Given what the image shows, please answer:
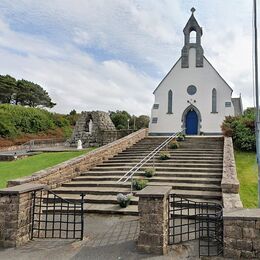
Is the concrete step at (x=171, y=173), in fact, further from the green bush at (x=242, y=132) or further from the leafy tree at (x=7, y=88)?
the leafy tree at (x=7, y=88)

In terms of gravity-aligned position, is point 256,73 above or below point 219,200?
above

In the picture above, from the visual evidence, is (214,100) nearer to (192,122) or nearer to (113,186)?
(192,122)

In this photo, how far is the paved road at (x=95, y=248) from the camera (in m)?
5.16

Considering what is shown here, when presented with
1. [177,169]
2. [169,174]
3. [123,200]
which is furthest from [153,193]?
[177,169]

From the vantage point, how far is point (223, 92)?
84.6 ft

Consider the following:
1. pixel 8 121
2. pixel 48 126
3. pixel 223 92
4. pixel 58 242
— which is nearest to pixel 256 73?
pixel 58 242

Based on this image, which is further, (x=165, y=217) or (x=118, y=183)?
(x=118, y=183)

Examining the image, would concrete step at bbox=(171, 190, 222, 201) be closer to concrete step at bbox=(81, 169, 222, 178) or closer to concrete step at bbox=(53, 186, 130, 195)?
concrete step at bbox=(81, 169, 222, 178)

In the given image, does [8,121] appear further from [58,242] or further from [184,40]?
[58,242]

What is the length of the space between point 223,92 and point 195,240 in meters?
21.9

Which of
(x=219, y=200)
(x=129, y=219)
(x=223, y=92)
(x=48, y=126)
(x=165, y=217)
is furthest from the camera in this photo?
(x=48, y=126)

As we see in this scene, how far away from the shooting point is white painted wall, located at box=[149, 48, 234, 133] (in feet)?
84.3

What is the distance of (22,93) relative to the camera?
178ft

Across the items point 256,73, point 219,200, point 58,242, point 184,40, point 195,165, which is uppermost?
point 184,40
